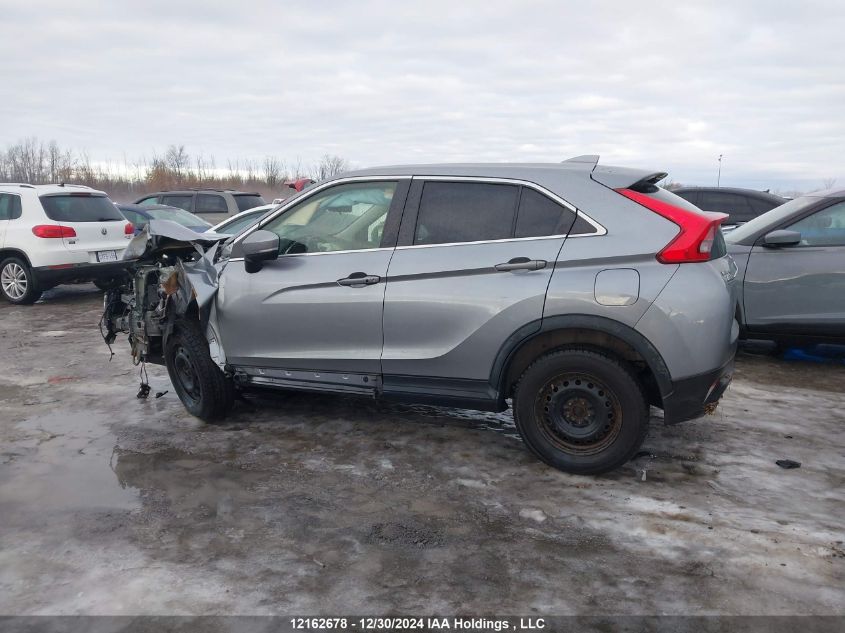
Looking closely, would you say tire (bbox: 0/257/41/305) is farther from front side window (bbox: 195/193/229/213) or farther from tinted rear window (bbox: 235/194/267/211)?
tinted rear window (bbox: 235/194/267/211)

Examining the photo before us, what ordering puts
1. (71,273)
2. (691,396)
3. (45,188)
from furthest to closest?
1. (45,188)
2. (71,273)
3. (691,396)

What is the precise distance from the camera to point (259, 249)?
4.39 meters

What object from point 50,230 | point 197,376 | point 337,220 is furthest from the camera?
point 50,230

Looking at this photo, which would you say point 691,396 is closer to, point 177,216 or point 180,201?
point 177,216

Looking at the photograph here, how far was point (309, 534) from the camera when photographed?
332 centimetres

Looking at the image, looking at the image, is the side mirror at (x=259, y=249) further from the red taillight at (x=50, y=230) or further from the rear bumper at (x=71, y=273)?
the red taillight at (x=50, y=230)

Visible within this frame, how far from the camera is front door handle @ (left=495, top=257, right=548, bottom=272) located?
12.5 feet

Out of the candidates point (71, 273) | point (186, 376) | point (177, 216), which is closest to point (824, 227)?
point (186, 376)

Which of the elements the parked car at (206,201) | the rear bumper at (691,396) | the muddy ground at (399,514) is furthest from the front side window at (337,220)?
the parked car at (206,201)

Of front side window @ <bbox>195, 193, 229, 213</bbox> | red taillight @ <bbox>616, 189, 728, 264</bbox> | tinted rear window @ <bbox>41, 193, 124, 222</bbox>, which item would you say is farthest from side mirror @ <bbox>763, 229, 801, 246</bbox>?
front side window @ <bbox>195, 193, 229, 213</bbox>

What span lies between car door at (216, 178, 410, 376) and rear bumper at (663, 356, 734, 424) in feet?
5.78

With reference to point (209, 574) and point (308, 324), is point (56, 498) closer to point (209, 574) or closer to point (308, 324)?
point (209, 574)

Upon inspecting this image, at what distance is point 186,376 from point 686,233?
366 centimetres

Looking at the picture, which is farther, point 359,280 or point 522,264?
point 359,280
